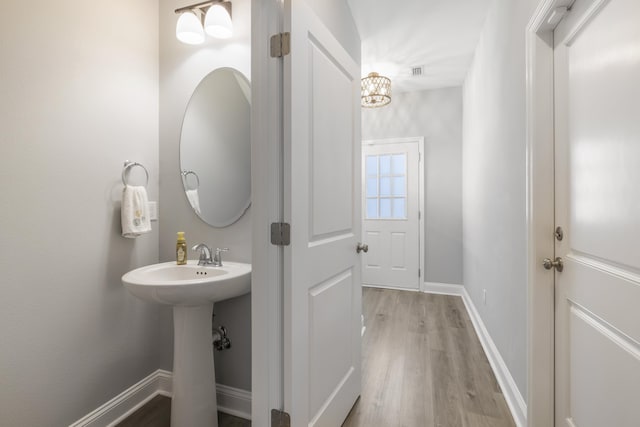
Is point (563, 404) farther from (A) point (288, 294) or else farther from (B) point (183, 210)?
(B) point (183, 210)

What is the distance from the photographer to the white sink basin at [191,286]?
4.14 ft

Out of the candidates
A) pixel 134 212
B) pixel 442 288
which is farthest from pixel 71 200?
pixel 442 288

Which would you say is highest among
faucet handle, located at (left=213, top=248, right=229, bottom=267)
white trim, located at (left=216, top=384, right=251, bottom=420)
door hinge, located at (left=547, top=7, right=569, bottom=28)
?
door hinge, located at (left=547, top=7, right=569, bottom=28)

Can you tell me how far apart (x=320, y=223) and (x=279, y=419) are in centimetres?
77

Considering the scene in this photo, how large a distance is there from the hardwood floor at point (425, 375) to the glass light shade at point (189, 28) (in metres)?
2.23

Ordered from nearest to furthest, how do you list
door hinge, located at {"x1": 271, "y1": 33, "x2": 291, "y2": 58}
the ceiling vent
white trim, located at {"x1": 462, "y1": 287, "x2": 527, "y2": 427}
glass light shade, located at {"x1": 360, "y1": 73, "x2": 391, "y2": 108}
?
1. door hinge, located at {"x1": 271, "y1": 33, "x2": 291, "y2": 58}
2. white trim, located at {"x1": 462, "y1": 287, "x2": 527, "y2": 427}
3. glass light shade, located at {"x1": 360, "y1": 73, "x2": 391, "y2": 108}
4. the ceiling vent

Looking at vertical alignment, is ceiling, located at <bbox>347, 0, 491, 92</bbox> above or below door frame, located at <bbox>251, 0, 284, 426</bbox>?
above

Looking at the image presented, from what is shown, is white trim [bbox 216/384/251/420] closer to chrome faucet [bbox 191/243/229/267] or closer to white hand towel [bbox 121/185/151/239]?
chrome faucet [bbox 191/243/229/267]

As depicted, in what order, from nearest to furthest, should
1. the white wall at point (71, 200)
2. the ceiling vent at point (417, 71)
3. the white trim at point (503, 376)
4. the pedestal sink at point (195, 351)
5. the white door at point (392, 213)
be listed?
the white wall at point (71, 200), the pedestal sink at point (195, 351), the white trim at point (503, 376), the ceiling vent at point (417, 71), the white door at point (392, 213)

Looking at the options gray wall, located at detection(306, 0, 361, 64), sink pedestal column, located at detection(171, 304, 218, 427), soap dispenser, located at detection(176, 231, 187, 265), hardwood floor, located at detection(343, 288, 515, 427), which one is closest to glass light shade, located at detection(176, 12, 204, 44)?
gray wall, located at detection(306, 0, 361, 64)

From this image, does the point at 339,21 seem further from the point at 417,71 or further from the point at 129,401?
the point at 129,401

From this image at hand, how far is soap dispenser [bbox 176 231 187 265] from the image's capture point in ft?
5.57

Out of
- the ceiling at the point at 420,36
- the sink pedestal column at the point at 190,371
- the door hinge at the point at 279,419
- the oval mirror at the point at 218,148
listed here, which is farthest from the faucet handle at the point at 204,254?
the ceiling at the point at 420,36

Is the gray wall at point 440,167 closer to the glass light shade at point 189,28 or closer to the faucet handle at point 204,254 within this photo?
the glass light shade at point 189,28
